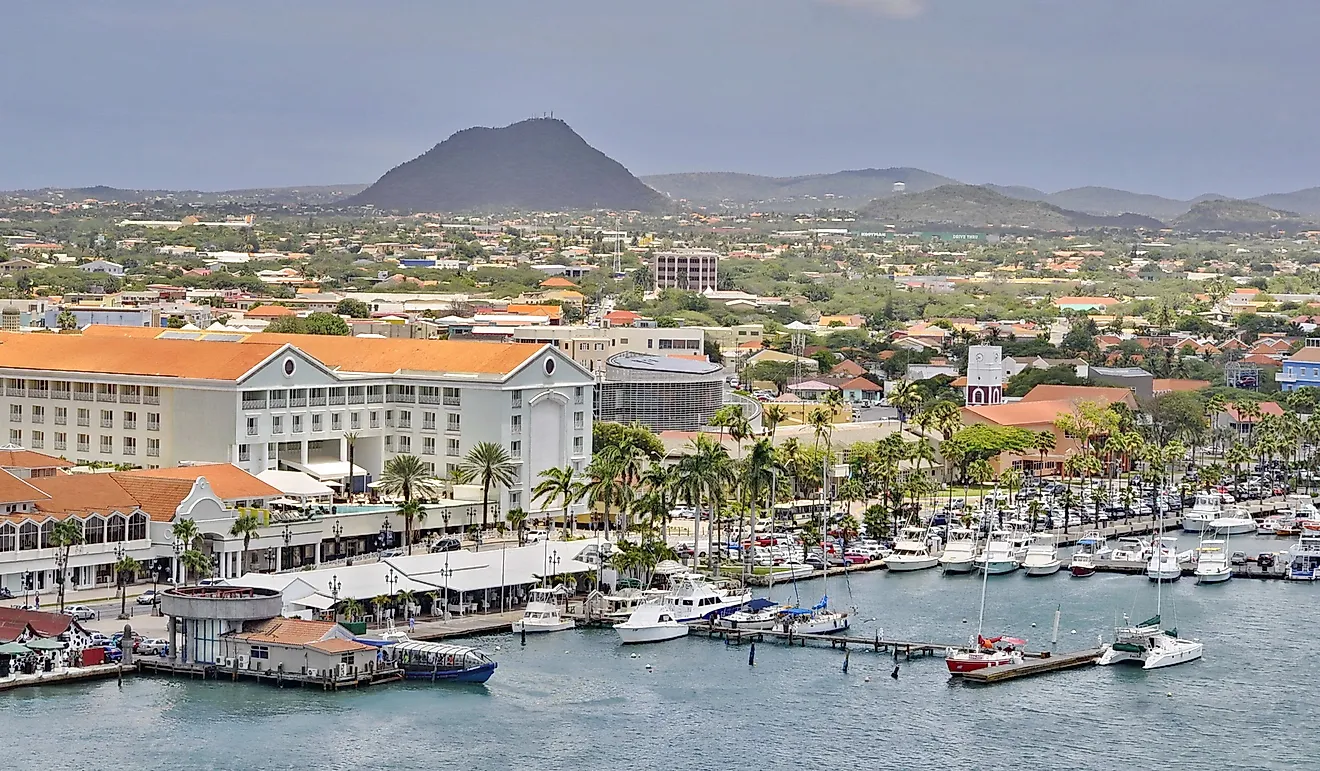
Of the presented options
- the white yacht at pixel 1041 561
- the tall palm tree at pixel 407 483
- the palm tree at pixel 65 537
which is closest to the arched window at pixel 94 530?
the palm tree at pixel 65 537

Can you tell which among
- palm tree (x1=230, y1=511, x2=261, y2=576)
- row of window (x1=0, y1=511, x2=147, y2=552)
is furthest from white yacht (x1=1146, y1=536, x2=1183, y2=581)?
row of window (x1=0, y1=511, x2=147, y2=552)

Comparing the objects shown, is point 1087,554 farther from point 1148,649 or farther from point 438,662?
point 438,662

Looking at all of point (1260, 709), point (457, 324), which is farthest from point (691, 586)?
point (457, 324)

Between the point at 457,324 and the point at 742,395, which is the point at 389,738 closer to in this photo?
the point at 742,395

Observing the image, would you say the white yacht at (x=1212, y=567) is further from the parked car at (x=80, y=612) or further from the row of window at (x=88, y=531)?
the parked car at (x=80, y=612)

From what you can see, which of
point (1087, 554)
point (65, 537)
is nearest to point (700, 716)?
point (65, 537)

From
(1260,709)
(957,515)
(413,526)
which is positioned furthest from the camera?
(957,515)

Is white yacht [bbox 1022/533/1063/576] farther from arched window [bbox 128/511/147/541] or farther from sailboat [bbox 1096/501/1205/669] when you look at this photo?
arched window [bbox 128/511/147/541]
